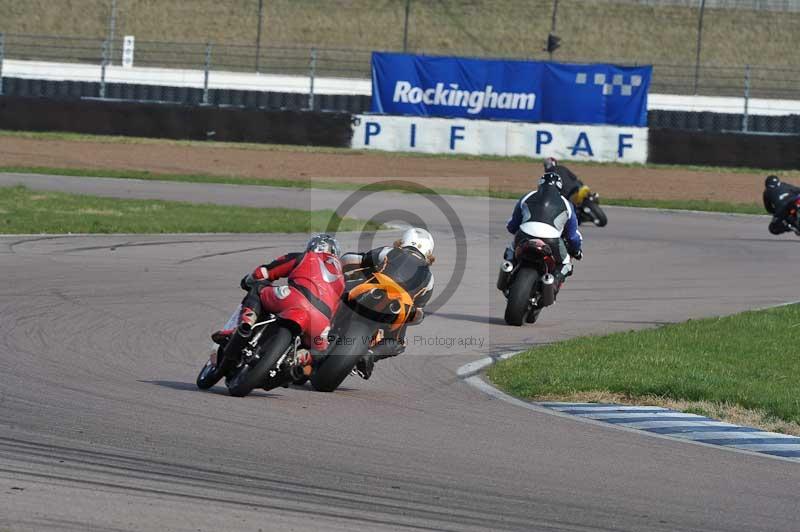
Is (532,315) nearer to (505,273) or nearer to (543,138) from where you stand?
(505,273)

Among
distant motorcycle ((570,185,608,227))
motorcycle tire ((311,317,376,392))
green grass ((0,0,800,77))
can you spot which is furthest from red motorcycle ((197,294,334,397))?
green grass ((0,0,800,77))

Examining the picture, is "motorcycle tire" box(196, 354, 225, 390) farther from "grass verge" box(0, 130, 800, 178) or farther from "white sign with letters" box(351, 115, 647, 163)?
"white sign with letters" box(351, 115, 647, 163)

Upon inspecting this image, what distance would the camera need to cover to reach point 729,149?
29.9 metres

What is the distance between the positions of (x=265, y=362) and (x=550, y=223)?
5.42 meters

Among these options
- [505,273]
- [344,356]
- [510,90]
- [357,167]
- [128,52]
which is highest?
[128,52]

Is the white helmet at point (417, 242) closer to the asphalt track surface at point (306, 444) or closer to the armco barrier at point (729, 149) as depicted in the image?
the asphalt track surface at point (306, 444)

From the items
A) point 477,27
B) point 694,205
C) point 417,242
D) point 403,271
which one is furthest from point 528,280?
point 477,27

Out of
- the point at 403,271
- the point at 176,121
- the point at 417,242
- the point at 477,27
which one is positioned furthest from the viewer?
the point at 477,27

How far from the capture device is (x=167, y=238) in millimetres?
18562

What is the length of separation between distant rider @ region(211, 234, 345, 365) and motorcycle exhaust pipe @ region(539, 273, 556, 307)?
4.47 meters

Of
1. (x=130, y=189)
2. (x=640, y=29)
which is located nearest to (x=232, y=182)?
(x=130, y=189)

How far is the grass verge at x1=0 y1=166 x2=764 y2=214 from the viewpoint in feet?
88.3

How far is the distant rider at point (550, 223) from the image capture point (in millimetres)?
13031

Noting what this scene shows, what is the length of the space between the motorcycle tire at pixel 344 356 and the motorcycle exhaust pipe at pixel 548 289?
4.39 metres
